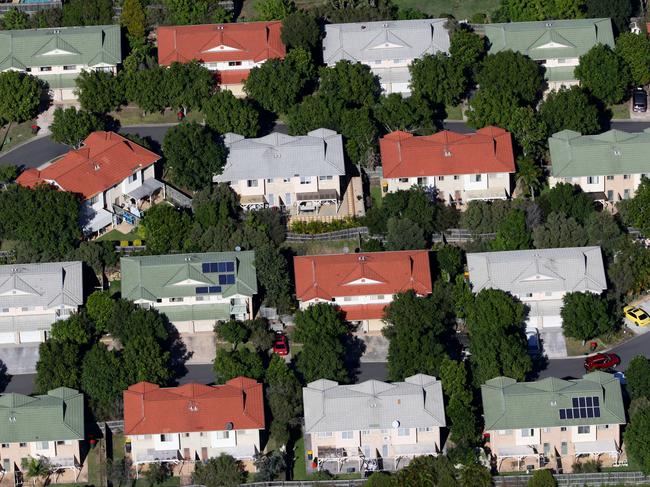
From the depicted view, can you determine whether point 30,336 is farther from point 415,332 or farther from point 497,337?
point 497,337

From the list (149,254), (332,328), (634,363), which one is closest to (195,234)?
(149,254)

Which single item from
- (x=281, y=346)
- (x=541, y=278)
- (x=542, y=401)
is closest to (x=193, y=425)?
(x=281, y=346)

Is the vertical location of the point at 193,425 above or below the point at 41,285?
below

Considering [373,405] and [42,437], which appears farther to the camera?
[373,405]

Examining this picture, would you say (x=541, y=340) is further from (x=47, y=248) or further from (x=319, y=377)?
(x=47, y=248)

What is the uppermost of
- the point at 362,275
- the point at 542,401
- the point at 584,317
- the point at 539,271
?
the point at 362,275

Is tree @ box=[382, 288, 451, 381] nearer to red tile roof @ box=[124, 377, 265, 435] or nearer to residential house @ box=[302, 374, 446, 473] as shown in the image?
residential house @ box=[302, 374, 446, 473]
